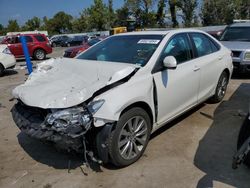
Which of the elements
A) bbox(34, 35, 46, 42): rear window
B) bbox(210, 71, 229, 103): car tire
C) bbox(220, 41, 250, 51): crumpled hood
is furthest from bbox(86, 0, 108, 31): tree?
bbox(210, 71, 229, 103): car tire

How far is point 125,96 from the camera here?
3.61 meters

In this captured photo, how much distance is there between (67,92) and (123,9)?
5513 centimetres

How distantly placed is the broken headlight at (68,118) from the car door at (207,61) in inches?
99.2

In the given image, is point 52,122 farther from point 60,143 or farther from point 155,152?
point 155,152

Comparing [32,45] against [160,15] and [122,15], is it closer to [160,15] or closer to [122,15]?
[160,15]

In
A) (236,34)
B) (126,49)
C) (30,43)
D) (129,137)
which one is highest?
(126,49)

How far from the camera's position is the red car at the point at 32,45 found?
18609 millimetres

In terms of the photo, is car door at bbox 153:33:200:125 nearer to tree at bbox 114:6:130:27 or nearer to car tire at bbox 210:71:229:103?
car tire at bbox 210:71:229:103

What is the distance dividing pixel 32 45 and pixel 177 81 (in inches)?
625

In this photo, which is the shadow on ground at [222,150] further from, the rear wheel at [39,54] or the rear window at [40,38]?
the rear window at [40,38]

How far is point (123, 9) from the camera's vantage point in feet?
185

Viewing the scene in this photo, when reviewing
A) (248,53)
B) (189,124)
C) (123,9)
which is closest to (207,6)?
(123,9)

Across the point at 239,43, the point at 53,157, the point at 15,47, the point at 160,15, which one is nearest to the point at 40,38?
the point at 15,47

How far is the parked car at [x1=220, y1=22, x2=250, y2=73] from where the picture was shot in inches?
323
